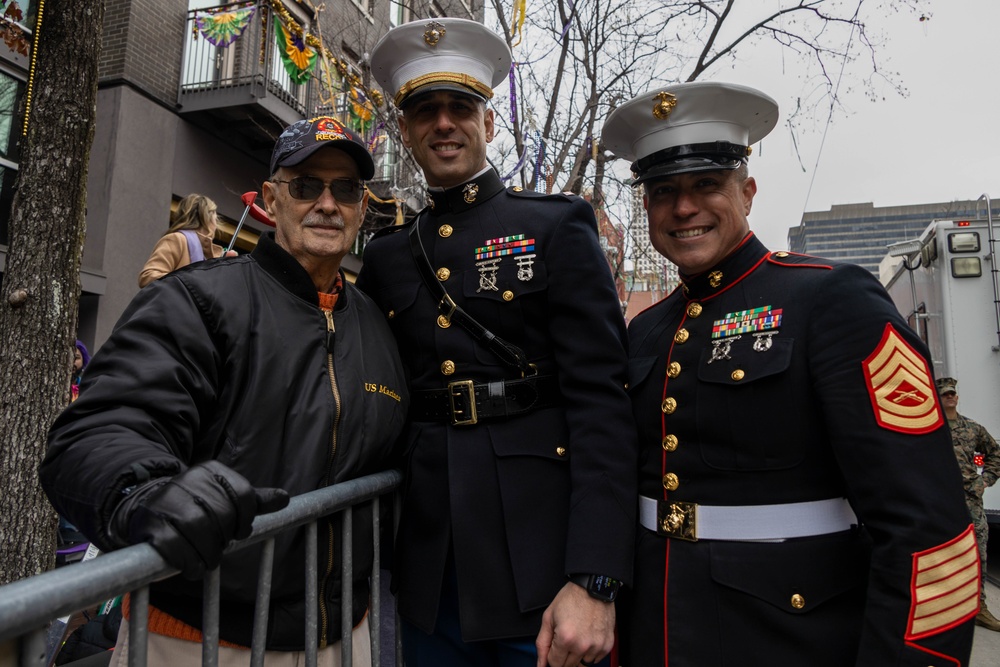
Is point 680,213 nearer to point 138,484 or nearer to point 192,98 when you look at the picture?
point 138,484

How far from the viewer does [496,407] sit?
1.94 meters

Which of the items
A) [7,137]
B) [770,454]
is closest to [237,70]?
[7,137]

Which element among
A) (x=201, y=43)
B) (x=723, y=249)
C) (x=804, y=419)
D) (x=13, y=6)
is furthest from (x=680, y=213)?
(x=201, y=43)

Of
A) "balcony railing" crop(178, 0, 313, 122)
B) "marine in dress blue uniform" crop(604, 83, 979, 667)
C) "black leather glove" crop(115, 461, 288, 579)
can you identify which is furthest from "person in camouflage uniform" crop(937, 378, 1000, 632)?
"balcony railing" crop(178, 0, 313, 122)

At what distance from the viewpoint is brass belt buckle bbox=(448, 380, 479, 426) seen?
6.38 ft

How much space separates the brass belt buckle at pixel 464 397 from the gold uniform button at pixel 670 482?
53cm

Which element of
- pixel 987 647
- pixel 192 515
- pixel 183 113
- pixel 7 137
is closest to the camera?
pixel 192 515

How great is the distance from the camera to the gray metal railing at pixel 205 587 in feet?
2.87

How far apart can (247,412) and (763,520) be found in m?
1.21

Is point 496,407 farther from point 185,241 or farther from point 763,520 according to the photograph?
point 185,241

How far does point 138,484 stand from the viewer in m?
1.18

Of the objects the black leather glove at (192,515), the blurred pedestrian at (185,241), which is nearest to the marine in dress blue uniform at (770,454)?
the black leather glove at (192,515)

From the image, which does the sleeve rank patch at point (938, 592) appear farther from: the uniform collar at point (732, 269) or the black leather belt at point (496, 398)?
the black leather belt at point (496, 398)

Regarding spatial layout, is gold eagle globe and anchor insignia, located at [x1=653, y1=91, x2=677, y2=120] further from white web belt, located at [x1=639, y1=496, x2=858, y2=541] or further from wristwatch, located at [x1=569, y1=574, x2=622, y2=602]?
wristwatch, located at [x1=569, y1=574, x2=622, y2=602]
